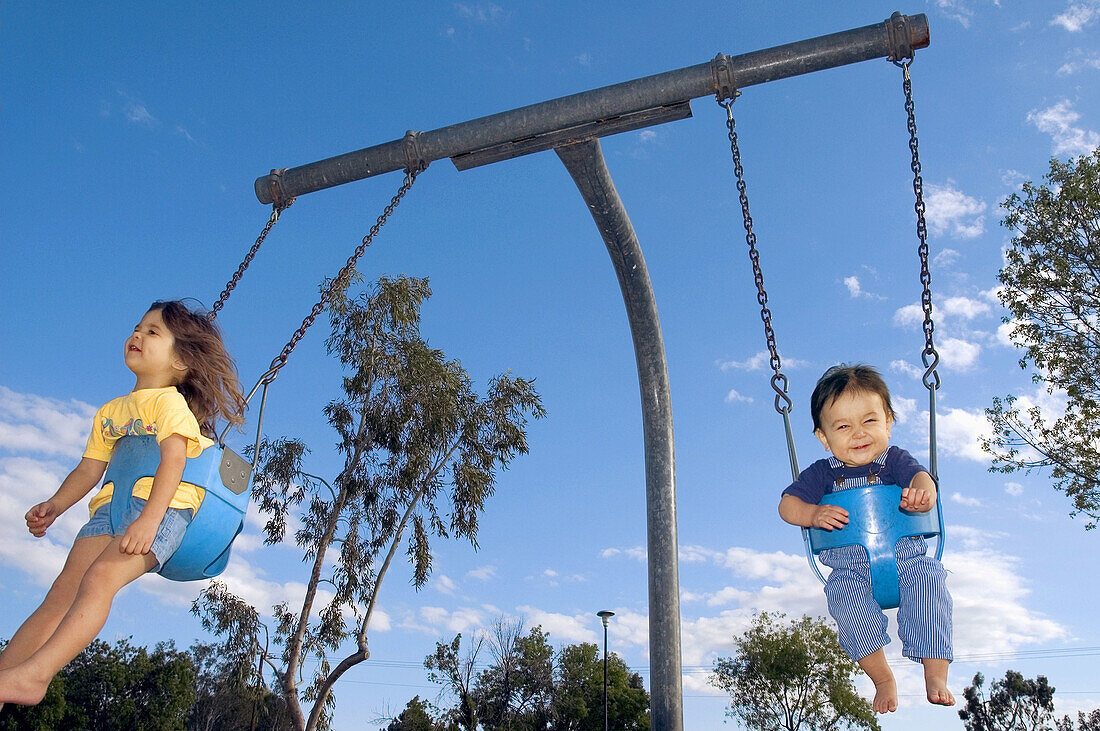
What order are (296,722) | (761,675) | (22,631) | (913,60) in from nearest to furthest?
1. (22,631)
2. (913,60)
3. (296,722)
4. (761,675)

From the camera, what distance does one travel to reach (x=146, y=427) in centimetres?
326

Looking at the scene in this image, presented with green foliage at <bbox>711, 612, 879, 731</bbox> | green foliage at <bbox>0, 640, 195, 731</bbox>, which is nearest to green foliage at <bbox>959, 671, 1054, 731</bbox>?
green foliage at <bbox>711, 612, 879, 731</bbox>

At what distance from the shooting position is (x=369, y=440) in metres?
17.9

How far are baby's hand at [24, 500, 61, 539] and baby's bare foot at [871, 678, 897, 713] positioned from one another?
3.28 metres

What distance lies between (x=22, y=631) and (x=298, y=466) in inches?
577

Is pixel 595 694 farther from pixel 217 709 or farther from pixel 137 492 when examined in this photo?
pixel 137 492

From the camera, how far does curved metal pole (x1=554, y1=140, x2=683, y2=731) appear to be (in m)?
3.99

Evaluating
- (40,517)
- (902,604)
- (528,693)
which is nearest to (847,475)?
(902,604)

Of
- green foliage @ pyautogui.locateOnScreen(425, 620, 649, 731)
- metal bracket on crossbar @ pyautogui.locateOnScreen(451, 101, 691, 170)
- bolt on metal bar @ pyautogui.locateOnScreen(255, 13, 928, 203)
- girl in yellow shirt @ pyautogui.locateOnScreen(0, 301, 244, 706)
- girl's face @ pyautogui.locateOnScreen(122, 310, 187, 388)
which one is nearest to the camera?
girl in yellow shirt @ pyautogui.locateOnScreen(0, 301, 244, 706)

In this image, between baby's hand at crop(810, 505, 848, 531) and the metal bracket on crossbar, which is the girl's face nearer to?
the metal bracket on crossbar

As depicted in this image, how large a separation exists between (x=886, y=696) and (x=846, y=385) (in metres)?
1.10

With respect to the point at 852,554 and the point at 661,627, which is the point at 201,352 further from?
the point at 852,554

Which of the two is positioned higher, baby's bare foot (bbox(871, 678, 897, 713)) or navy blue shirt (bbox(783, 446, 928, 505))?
navy blue shirt (bbox(783, 446, 928, 505))

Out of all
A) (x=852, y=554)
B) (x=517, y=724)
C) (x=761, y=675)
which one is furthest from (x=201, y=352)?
(x=761, y=675)
